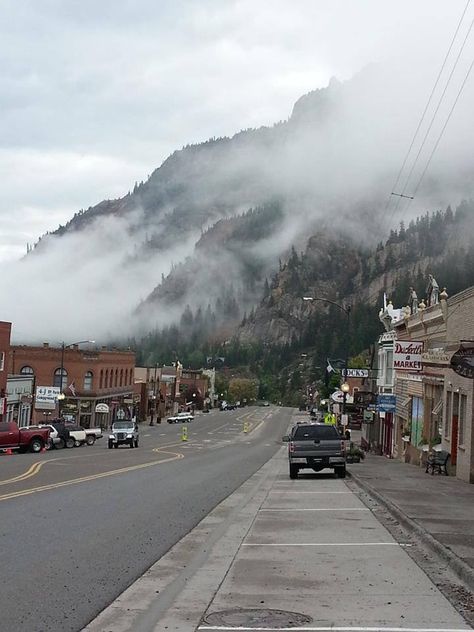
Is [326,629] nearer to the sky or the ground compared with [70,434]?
nearer to the sky

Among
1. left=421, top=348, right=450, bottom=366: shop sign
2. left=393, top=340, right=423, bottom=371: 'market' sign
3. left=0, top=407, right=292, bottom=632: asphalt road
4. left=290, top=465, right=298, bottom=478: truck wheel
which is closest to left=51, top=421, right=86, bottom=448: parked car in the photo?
left=0, top=407, right=292, bottom=632: asphalt road

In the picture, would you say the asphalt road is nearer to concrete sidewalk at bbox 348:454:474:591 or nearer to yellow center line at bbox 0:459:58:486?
yellow center line at bbox 0:459:58:486

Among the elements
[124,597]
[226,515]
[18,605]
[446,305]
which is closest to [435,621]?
[124,597]

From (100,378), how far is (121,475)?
236 feet

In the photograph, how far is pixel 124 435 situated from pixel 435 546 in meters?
43.5

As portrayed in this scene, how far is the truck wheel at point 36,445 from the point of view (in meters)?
48.6

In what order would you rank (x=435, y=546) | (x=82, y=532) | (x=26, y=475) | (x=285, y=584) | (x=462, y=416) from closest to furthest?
(x=285, y=584)
(x=435, y=546)
(x=82, y=532)
(x=26, y=475)
(x=462, y=416)

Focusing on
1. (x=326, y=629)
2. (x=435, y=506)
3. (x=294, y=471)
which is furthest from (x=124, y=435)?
(x=326, y=629)

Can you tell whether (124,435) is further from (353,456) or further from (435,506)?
(435,506)

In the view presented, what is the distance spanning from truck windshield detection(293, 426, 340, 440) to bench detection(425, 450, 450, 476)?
394 cm

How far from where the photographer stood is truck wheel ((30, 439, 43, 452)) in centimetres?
4862

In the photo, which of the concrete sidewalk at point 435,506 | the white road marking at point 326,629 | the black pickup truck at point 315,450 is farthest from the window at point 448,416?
the white road marking at point 326,629

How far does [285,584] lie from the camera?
9797mm

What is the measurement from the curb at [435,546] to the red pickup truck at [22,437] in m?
30.6
